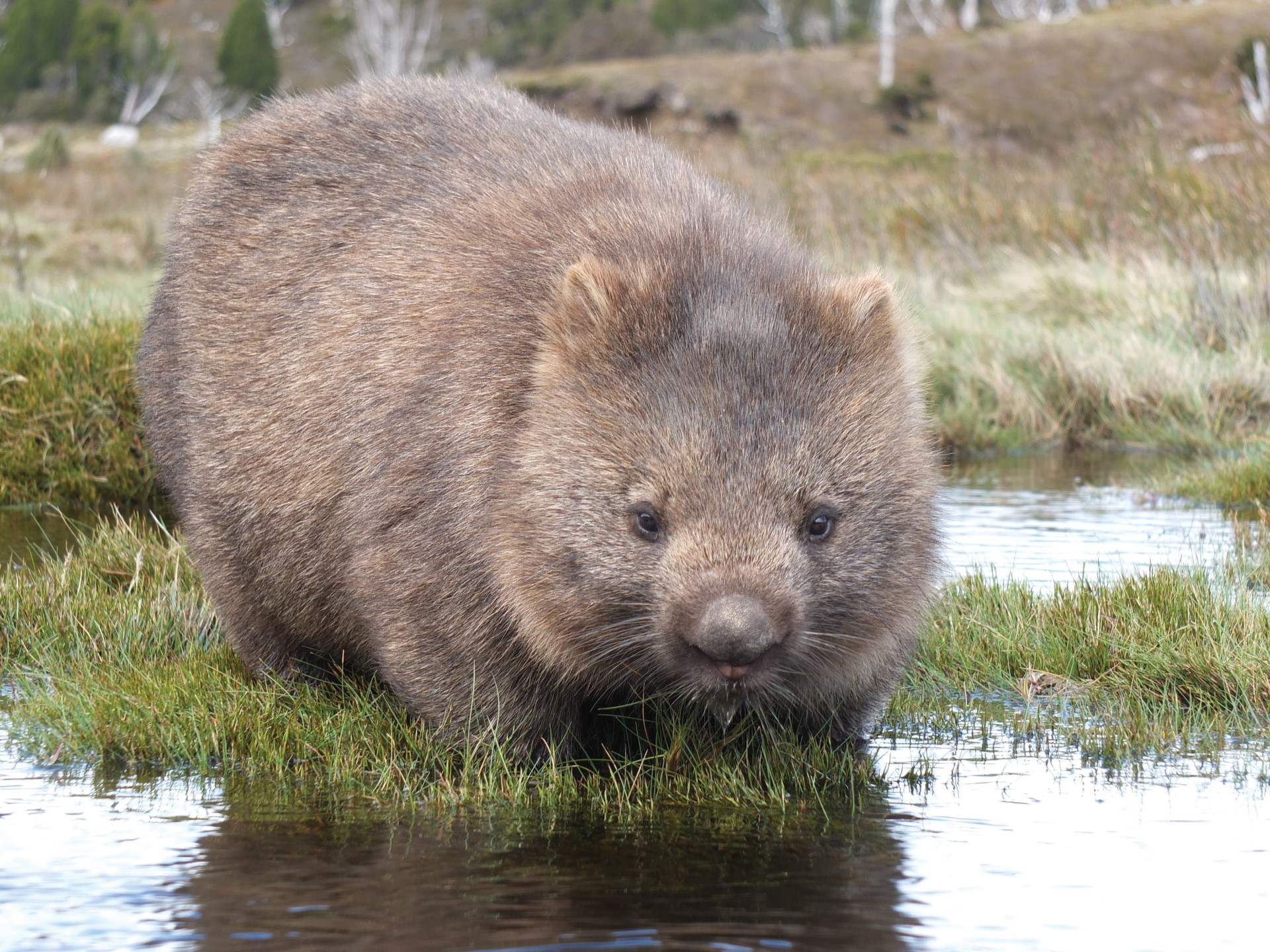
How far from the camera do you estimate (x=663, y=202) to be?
4.21 meters

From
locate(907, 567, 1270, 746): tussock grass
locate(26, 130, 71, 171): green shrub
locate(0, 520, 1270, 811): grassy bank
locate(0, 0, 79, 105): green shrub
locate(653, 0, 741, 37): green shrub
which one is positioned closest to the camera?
locate(0, 520, 1270, 811): grassy bank

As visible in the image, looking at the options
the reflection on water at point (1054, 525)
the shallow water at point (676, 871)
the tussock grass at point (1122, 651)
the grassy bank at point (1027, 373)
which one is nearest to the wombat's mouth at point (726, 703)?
the shallow water at point (676, 871)

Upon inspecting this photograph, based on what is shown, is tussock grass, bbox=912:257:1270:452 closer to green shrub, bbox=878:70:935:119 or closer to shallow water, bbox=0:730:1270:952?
shallow water, bbox=0:730:1270:952

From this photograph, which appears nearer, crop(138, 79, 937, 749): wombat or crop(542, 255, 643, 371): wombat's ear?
crop(138, 79, 937, 749): wombat

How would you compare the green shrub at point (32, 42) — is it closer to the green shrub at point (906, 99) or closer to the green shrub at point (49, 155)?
the green shrub at point (906, 99)

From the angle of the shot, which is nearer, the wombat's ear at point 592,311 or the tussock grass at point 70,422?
the wombat's ear at point 592,311

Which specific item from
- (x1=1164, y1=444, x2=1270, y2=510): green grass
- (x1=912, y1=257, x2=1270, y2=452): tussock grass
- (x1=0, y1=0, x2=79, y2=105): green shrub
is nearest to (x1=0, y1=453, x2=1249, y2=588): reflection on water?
(x1=1164, y1=444, x2=1270, y2=510): green grass

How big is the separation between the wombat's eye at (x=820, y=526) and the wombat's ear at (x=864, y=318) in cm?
41

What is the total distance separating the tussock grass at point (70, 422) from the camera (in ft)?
24.5

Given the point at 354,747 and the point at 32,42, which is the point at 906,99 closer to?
the point at 32,42

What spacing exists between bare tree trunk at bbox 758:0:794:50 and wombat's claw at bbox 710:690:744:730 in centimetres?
7011

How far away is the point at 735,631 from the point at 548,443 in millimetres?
686

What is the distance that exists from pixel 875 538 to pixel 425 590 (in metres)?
1.07

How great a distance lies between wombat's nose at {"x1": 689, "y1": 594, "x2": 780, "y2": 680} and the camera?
3.22m
